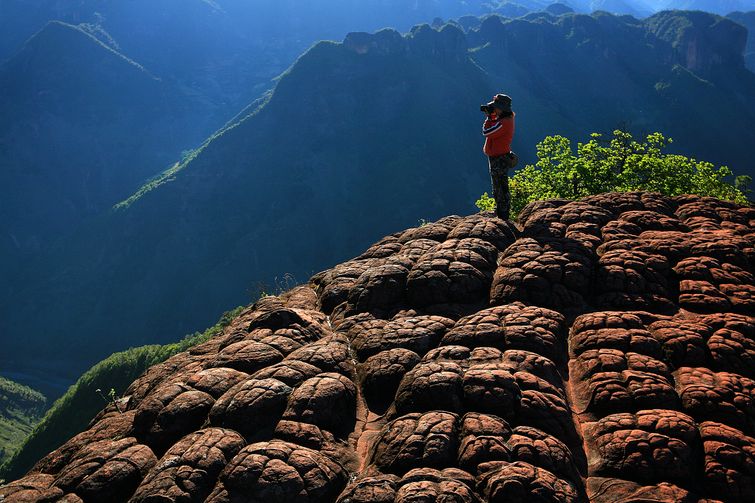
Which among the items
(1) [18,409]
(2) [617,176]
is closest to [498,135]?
(2) [617,176]

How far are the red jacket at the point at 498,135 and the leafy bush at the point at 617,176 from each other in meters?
14.2

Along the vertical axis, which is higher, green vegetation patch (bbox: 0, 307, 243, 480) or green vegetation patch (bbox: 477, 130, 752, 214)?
green vegetation patch (bbox: 477, 130, 752, 214)

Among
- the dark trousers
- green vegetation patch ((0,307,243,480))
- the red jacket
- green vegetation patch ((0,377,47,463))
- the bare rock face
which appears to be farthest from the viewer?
green vegetation patch ((0,377,47,463))

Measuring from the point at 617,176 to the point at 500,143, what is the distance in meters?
15.8

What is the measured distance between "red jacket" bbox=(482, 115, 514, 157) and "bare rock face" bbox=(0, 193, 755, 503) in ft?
10.5

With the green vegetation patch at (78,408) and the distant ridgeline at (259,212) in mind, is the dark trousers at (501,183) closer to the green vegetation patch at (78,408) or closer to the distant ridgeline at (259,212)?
the green vegetation patch at (78,408)

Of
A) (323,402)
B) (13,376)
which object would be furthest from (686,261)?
(13,376)

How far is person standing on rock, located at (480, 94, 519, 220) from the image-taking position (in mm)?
11789

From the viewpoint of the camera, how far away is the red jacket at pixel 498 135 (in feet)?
39.2

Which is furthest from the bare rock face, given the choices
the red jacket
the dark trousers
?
the red jacket

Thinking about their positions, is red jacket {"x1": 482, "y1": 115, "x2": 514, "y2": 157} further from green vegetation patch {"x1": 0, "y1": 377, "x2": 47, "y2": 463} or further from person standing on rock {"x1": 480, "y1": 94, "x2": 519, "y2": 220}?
green vegetation patch {"x1": 0, "y1": 377, "x2": 47, "y2": 463}

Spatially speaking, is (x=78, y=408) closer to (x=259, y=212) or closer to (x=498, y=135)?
(x=498, y=135)

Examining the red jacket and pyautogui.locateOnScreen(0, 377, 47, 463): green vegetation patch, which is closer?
the red jacket

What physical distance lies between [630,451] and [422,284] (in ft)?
14.6
